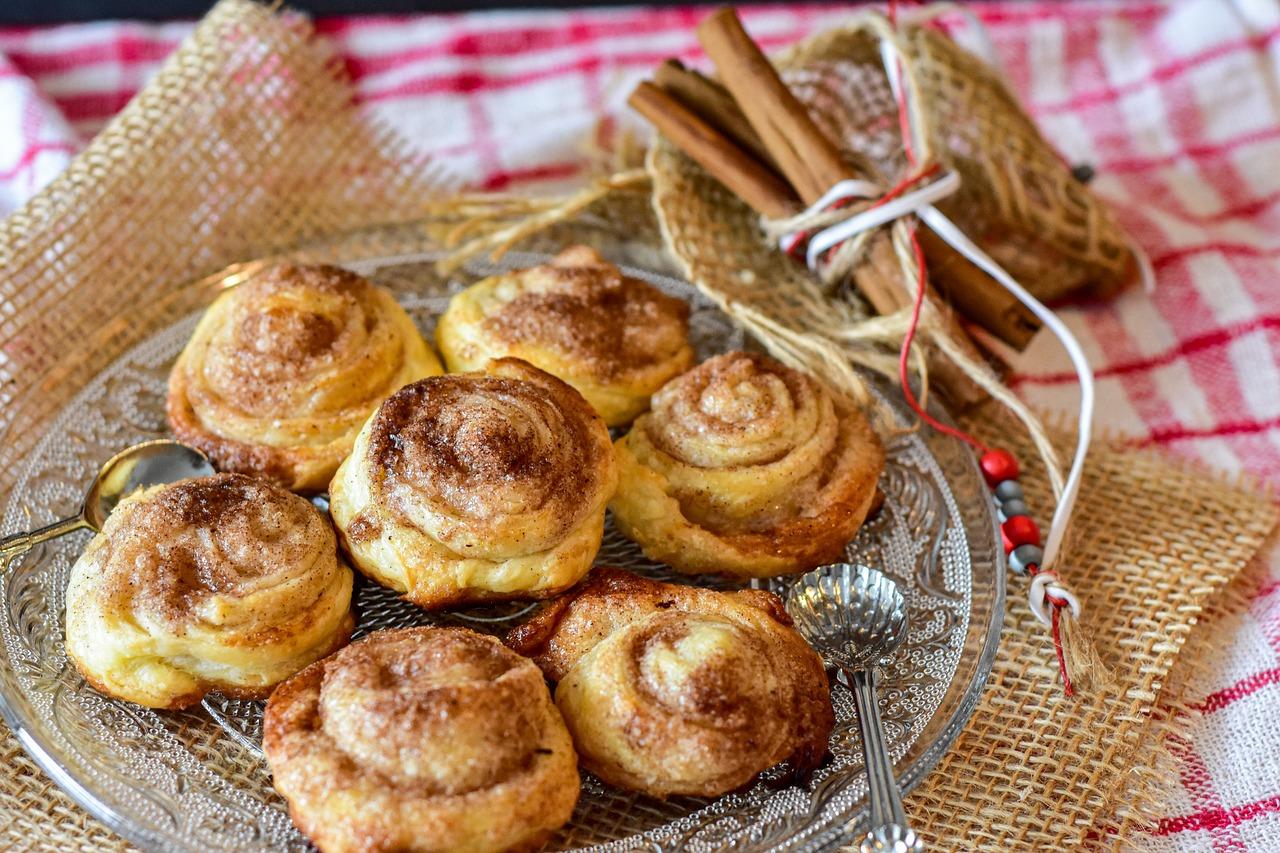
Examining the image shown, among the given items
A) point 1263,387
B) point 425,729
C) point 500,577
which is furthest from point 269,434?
point 1263,387

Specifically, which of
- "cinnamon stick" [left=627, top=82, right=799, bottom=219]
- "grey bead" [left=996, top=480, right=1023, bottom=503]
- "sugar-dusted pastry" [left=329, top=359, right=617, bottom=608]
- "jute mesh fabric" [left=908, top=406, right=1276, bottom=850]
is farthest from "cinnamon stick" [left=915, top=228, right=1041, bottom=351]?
"sugar-dusted pastry" [left=329, top=359, right=617, bottom=608]

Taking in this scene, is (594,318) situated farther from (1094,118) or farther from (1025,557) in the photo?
(1094,118)

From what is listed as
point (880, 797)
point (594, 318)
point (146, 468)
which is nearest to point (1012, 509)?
point (880, 797)

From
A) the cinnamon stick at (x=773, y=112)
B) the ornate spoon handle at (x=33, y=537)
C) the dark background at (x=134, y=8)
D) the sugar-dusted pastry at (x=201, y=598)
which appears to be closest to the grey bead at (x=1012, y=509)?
the cinnamon stick at (x=773, y=112)

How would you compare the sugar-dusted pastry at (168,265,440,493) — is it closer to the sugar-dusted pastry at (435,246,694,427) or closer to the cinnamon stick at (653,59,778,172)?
the sugar-dusted pastry at (435,246,694,427)

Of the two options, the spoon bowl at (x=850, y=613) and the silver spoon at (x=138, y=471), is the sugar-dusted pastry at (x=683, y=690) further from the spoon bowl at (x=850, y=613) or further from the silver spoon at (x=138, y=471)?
the silver spoon at (x=138, y=471)

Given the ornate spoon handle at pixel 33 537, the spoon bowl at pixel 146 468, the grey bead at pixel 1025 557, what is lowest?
the grey bead at pixel 1025 557

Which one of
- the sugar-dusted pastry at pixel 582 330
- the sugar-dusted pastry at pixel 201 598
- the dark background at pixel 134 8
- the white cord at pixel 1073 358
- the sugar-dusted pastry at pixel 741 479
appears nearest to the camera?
the sugar-dusted pastry at pixel 201 598
